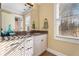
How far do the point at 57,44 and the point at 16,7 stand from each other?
702 millimetres

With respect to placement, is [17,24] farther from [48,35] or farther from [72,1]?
[72,1]

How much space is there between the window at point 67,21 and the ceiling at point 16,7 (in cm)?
42

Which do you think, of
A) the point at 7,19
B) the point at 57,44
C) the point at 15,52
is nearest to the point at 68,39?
the point at 57,44

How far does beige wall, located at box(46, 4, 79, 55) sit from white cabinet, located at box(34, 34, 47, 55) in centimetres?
7

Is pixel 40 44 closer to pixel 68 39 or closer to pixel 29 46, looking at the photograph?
pixel 29 46

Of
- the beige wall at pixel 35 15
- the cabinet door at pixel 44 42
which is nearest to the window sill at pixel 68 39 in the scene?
the cabinet door at pixel 44 42

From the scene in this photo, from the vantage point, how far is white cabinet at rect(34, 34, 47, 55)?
144 cm

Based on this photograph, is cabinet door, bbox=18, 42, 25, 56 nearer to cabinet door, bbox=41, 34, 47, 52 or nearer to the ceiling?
cabinet door, bbox=41, 34, 47, 52

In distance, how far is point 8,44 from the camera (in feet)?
4.31

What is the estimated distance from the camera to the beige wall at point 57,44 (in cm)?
136

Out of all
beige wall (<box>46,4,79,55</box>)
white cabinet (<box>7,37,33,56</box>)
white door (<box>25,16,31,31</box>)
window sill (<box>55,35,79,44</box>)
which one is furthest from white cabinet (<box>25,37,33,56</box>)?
window sill (<box>55,35,79,44</box>)

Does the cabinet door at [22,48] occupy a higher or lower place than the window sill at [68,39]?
lower

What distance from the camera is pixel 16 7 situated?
1.40 metres

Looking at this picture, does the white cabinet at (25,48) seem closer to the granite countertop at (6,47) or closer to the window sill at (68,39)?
the granite countertop at (6,47)
